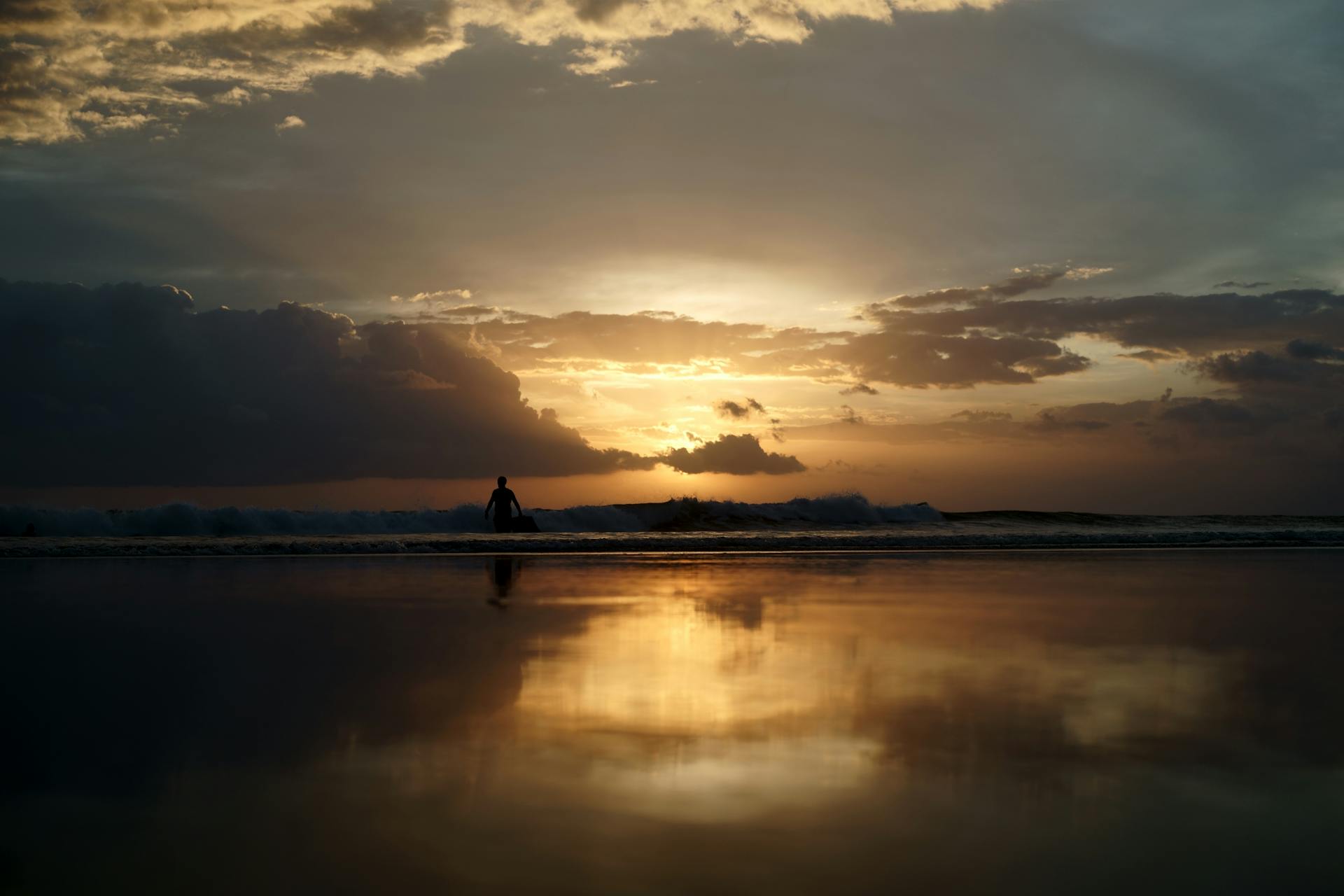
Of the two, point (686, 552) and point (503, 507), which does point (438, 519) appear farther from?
point (686, 552)

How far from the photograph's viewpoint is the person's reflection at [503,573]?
40.4 ft

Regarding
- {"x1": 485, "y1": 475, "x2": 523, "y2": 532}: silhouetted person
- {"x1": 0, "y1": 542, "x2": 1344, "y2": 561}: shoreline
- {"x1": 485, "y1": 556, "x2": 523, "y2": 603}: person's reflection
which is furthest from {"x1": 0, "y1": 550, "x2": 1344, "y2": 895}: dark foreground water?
{"x1": 485, "y1": 475, "x2": 523, "y2": 532}: silhouetted person

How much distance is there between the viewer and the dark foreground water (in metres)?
3.37

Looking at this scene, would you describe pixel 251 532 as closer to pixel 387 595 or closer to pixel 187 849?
pixel 387 595

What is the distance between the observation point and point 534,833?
12.0 ft

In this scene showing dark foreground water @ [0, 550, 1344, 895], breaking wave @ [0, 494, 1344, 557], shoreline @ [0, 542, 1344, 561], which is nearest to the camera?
dark foreground water @ [0, 550, 1344, 895]

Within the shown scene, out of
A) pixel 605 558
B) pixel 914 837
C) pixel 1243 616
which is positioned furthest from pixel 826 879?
pixel 605 558

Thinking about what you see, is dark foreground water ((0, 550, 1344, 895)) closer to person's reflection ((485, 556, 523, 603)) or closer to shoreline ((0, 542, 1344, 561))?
person's reflection ((485, 556, 523, 603))

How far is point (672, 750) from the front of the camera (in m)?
4.83

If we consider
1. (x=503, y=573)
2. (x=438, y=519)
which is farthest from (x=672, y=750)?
(x=438, y=519)

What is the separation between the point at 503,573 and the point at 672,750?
11.2 meters

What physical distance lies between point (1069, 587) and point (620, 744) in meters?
10.0

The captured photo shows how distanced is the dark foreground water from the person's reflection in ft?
6.03

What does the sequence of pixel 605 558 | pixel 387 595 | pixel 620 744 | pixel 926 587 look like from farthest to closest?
pixel 605 558
pixel 926 587
pixel 387 595
pixel 620 744
